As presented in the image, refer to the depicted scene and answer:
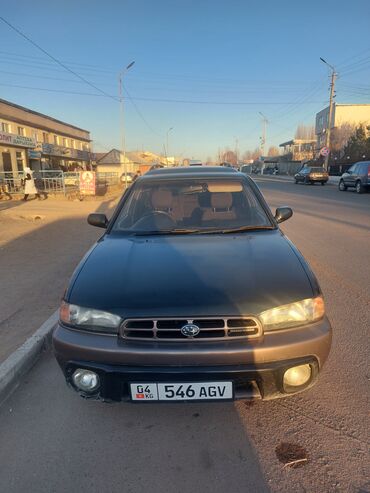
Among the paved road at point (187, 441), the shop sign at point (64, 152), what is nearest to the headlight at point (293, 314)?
the paved road at point (187, 441)

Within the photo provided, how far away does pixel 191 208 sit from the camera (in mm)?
3869

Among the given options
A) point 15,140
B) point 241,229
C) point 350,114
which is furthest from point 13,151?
point 350,114

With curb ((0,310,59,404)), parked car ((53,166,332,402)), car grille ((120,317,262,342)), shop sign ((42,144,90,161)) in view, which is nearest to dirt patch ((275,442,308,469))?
parked car ((53,166,332,402))

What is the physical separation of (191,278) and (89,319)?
27.6 inches

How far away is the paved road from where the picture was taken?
6.79 ft

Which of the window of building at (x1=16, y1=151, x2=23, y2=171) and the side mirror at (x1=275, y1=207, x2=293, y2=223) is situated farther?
the window of building at (x1=16, y1=151, x2=23, y2=171)

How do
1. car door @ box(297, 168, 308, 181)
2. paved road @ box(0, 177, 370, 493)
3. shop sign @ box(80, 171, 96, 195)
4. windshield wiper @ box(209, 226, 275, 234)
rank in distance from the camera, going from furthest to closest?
car door @ box(297, 168, 308, 181), shop sign @ box(80, 171, 96, 195), windshield wiper @ box(209, 226, 275, 234), paved road @ box(0, 177, 370, 493)

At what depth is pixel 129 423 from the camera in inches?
100

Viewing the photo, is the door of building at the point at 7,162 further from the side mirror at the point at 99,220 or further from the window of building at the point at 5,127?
the side mirror at the point at 99,220

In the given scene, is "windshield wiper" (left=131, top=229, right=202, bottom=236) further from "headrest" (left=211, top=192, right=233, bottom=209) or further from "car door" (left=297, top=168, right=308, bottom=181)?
"car door" (left=297, top=168, right=308, bottom=181)

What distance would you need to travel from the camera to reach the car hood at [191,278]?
7.46 ft

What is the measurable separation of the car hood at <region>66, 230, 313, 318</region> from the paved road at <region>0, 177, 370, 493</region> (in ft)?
2.76

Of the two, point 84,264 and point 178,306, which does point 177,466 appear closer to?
point 178,306

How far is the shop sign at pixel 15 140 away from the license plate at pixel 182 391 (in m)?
29.4
